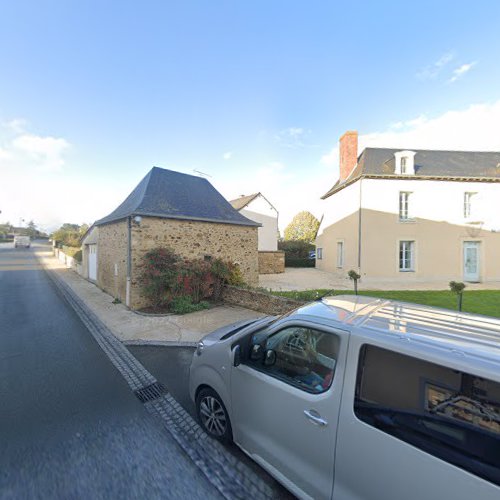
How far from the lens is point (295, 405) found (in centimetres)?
199

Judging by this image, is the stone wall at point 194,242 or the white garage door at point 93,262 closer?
the stone wall at point 194,242

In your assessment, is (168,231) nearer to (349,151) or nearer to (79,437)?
(79,437)

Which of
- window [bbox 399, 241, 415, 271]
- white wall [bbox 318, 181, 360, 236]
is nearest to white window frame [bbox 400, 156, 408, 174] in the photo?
white wall [bbox 318, 181, 360, 236]

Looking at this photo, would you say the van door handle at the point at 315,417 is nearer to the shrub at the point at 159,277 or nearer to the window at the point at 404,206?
the shrub at the point at 159,277

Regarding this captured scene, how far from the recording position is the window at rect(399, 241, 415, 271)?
1531cm

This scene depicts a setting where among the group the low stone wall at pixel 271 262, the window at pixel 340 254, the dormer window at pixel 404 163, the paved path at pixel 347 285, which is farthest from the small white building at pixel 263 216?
the dormer window at pixel 404 163

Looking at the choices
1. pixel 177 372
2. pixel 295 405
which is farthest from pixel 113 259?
pixel 295 405

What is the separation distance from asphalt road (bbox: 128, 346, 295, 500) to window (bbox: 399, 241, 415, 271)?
14690 millimetres

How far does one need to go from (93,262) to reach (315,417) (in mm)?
15871

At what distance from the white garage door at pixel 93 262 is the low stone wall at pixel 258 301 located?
9.14 metres

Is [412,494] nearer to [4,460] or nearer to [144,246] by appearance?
[4,460]

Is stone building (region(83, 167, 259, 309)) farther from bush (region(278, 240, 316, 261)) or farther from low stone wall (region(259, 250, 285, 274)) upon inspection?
bush (region(278, 240, 316, 261))

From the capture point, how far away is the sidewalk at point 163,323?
591cm

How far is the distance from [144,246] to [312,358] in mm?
8239
